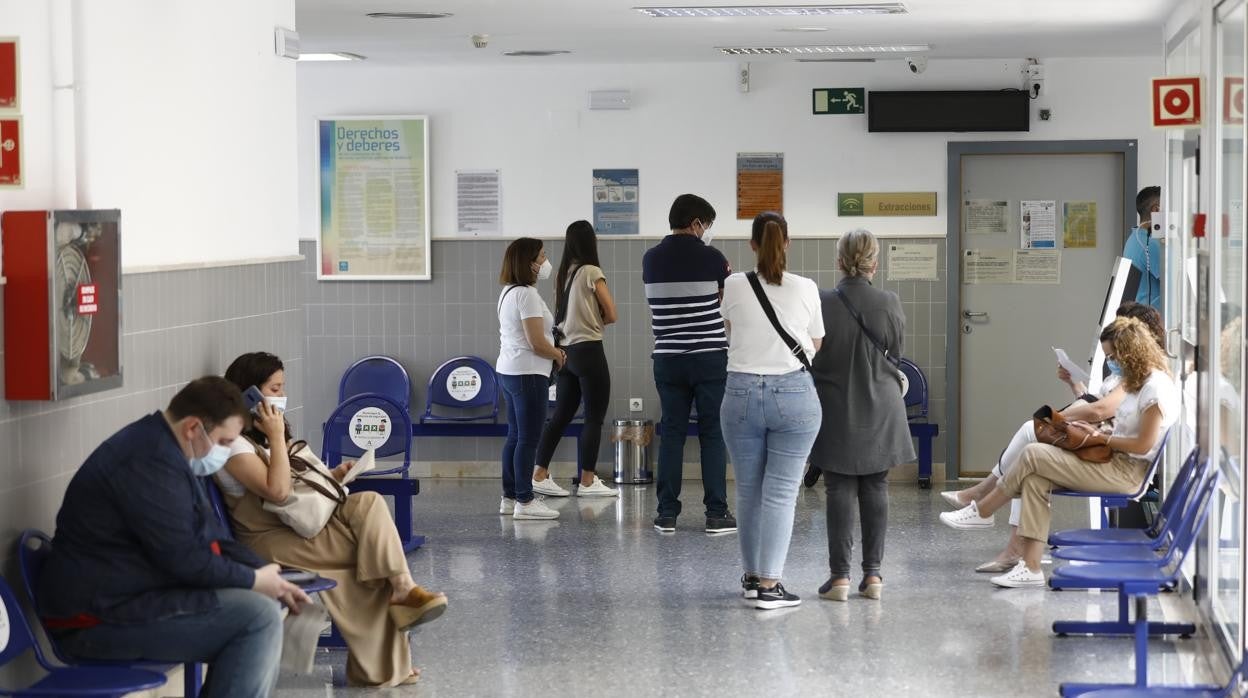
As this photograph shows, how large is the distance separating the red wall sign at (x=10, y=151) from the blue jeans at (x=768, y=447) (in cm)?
290

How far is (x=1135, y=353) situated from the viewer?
6.19m

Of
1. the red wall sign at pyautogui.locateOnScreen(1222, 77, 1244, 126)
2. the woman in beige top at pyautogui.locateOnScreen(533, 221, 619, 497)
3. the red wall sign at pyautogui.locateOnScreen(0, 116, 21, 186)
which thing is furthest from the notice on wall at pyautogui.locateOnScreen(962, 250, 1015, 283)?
the red wall sign at pyautogui.locateOnScreen(0, 116, 21, 186)

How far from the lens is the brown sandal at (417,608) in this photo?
16.5 ft

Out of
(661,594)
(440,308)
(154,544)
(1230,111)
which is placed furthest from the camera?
(440,308)

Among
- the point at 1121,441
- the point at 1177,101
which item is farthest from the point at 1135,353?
the point at 1177,101

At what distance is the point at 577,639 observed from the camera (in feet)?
19.0

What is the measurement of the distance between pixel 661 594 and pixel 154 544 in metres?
2.90

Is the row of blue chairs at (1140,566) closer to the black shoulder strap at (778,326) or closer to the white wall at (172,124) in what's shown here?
the black shoulder strap at (778,326)

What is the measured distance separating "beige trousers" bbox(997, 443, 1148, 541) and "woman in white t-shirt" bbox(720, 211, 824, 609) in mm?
974

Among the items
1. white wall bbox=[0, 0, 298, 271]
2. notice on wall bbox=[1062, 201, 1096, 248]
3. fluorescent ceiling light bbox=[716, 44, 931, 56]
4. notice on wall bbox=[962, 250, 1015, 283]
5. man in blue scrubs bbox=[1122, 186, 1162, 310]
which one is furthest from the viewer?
notice on wall bbox=[962, 250, 1015, 283]

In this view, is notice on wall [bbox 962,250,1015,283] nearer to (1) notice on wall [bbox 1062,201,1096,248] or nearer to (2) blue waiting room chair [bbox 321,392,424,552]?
(1) notice on wall [bbox 1062,201,1096,248]

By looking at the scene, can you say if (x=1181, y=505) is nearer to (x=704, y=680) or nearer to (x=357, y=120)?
(x=704, y=680)

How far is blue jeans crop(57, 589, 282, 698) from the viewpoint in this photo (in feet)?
13.3

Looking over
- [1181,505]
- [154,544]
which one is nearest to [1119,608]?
[1181,505]
